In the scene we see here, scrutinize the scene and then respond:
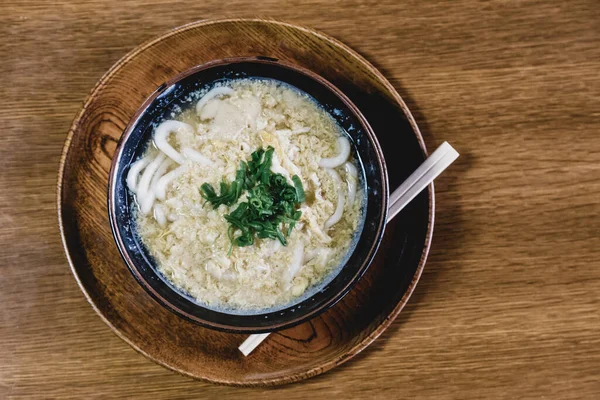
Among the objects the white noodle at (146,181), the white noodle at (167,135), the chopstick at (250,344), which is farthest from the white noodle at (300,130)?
the chopstick at (250,344)

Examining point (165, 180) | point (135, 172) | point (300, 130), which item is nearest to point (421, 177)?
point (300, 130)

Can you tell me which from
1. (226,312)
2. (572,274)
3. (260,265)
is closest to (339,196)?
(260,265)

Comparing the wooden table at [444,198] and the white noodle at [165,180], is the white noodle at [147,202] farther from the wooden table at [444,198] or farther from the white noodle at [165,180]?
the wooden table at [444,198]

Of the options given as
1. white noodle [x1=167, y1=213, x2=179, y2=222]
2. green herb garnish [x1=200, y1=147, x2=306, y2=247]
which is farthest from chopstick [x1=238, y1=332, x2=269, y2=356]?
white noodle [x1=167, y1=213, x2=179, y2=222]

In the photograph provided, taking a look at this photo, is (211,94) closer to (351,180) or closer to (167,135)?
(167,135)

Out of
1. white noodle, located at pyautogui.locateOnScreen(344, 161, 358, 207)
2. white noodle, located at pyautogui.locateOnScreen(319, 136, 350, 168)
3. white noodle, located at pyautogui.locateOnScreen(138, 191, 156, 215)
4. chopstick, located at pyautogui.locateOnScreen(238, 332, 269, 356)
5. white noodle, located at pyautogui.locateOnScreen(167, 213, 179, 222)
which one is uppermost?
white noodle, located at pyautogui.locateOnScreen(319, 136, 350, 168)

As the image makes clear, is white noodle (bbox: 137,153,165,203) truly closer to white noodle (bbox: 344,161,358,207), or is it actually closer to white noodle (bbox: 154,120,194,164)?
white noodle (bbox: 154,120,194,164)
